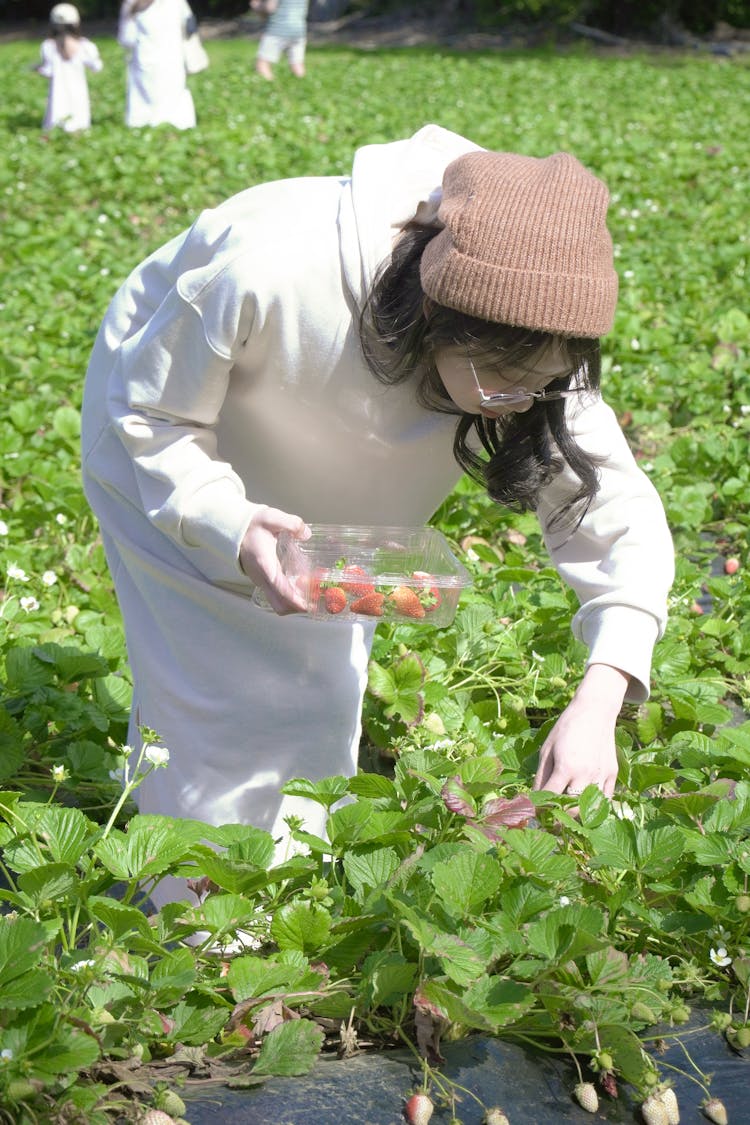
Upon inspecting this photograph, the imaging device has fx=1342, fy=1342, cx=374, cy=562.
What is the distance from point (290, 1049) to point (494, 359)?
83cm

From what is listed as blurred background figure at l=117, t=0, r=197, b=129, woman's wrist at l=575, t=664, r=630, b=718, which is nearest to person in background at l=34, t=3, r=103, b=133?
blurred background figure at l=117, t=0, r=197, b=129

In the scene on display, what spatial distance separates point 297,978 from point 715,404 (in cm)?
337

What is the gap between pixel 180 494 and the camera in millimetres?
1841

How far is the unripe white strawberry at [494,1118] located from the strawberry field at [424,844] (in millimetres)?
13

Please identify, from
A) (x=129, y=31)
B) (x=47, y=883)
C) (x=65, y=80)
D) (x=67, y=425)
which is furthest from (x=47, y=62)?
(x=47, y=883)

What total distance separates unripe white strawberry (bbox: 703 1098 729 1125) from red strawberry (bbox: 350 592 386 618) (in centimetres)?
75

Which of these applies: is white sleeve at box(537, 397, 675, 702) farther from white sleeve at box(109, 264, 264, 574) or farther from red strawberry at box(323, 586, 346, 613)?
white sleeve at box(109, 264, 264, 574)

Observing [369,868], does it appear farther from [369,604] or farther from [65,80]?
[65,80]

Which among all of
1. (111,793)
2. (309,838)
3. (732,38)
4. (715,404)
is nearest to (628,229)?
(715,404)

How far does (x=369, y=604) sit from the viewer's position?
1878mm

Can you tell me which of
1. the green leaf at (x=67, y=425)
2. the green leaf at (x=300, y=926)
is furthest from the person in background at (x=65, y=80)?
the green leaf at (x=300, y=926)

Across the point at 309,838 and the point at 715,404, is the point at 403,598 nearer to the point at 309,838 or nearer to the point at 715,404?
Result: the point at 309,838

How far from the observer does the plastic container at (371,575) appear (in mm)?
1864

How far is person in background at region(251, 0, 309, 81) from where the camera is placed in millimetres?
15406
